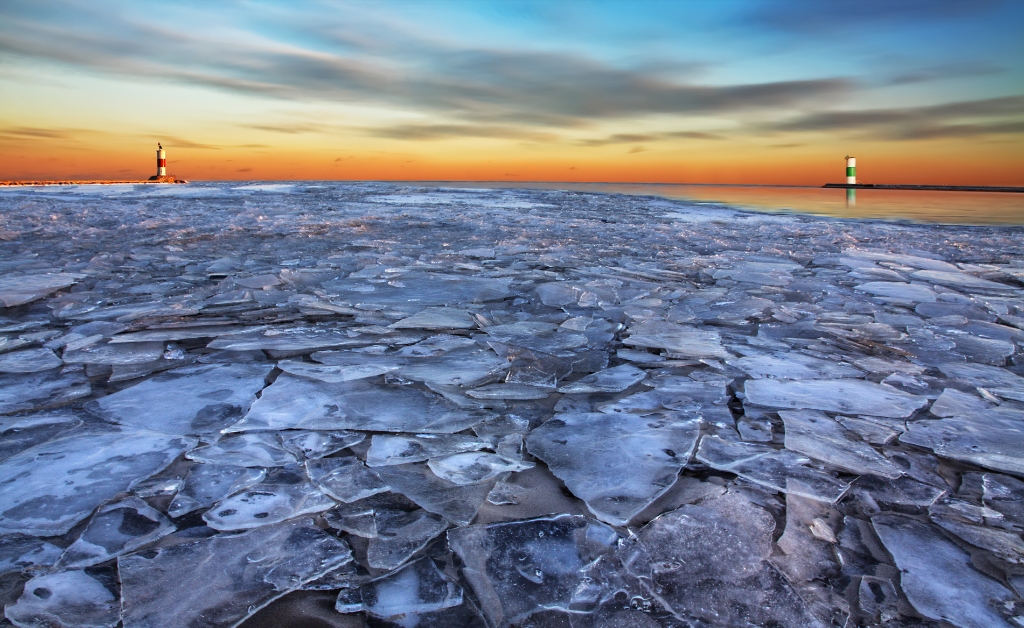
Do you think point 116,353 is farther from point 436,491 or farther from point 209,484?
point 436,491

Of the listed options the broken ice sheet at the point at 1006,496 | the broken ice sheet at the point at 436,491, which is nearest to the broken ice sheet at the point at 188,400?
the broken ice sheet at the point at 436,491

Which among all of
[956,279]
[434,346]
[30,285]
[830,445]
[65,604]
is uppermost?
[956,279]

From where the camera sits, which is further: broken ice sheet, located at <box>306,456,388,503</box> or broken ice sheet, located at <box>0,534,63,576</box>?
broken ice sheet, located at <box>306,456,388,503</box>

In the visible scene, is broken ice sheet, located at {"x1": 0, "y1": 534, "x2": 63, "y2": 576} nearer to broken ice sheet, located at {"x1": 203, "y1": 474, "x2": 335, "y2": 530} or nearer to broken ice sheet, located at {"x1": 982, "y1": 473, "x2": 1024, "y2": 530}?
broken ice sheet, located at {"x1": 203, "y1": 474, "x2": 335, "y2": 530}

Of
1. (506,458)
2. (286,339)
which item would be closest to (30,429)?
(286,339)

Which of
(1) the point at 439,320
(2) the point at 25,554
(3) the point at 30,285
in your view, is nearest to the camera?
(2) the point at 25,554

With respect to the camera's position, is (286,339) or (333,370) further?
(286,339)

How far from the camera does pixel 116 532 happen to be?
Answer: 106cm

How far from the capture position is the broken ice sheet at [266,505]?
43.3 inches

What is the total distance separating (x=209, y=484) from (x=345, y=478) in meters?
0.29

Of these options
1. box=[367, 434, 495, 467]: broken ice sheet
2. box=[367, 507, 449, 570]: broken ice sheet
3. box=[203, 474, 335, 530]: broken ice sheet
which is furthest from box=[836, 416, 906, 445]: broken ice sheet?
box=[203, 474, 335, 530]: broken ice sheet

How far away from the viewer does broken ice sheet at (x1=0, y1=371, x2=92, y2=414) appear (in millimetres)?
1598

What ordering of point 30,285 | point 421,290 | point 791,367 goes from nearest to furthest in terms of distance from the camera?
1. point 791,367
2. point 30,285
3. point 421,290

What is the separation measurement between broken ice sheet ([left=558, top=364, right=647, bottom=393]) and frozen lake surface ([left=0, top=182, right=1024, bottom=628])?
0.01m
